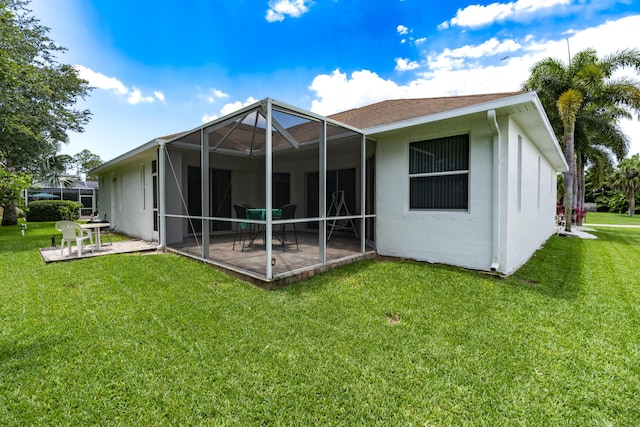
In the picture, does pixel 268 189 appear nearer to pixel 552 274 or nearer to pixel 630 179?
pixel 552 274

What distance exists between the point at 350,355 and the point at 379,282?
6.65 ft

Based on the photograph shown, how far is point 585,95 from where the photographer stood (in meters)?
13.5

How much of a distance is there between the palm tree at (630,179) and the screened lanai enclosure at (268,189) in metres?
38.7

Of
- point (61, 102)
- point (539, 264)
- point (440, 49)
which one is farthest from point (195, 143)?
point (61, 102)

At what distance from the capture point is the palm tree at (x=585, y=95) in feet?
39.0

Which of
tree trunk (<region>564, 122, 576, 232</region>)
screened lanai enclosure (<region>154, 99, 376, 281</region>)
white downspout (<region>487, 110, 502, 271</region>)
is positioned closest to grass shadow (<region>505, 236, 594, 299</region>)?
white downspout (<region>487, 110, 502, 271</region>)

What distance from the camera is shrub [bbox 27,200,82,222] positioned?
17.2 m

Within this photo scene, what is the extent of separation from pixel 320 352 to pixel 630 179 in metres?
43.9

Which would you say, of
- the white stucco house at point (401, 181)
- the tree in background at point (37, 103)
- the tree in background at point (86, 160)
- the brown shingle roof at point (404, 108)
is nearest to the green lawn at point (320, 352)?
the white stucco house at point (401, 181)

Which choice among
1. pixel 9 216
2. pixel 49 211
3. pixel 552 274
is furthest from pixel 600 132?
pixel 49 211

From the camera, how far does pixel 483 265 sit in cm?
473

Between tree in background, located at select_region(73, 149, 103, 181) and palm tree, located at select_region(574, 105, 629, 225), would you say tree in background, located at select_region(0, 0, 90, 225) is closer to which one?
tree in background, located at select_region(73, 149, 103, 181)

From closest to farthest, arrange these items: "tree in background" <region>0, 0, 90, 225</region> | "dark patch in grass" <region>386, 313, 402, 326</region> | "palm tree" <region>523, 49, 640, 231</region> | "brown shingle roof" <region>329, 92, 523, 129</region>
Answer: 1. "dark patch in grass" <region>386, 313, 402, 326</region>
2. "brown shingle roof" <region>329, 92, 523, 129</region>
3. "tree in background" <region>0, 0, 90, 225</region>
4. "palm tree" <region>523, 49, 640, 231</region>

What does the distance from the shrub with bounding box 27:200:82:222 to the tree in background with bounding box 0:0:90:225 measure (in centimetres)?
228
